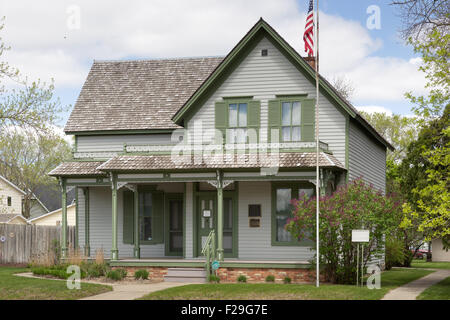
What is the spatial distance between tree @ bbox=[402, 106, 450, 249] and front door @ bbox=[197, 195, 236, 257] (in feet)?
21.1

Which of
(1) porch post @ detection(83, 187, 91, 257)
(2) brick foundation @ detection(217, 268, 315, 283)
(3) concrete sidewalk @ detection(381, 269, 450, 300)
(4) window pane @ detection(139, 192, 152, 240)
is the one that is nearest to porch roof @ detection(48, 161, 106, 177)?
(1) porch post @ detection(83, 187, 91, 257)

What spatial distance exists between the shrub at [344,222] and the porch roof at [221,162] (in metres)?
1.67

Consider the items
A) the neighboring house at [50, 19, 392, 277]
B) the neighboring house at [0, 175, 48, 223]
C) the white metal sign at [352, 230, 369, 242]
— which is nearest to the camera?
the white metal sign at [352, 230, 369, 242]

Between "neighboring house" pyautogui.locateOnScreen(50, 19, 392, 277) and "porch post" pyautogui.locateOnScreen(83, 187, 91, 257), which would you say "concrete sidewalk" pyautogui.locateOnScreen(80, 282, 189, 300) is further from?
"porch post" pyautogui.locateOnScreen(83, 187, 91, 257)

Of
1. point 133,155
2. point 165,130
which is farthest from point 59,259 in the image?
point 165,130

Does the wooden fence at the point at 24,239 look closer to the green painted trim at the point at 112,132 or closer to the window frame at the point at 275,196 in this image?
the green painted trim at the point at 112,132

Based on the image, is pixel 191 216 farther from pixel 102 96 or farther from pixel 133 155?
pixel 102 96

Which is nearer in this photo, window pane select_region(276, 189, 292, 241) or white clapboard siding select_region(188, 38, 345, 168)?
white clapboard siding select_region(188, 38, 345, 168)

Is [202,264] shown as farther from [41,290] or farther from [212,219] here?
[41,290]

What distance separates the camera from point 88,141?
2827 centimetres

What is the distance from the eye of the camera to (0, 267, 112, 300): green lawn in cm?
1719

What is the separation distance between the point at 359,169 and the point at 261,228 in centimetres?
471

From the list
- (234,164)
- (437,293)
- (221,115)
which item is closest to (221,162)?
(234,164)

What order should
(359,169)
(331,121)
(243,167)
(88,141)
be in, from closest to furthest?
(243,167) < (331,121) < (359,169) < (88,141)
